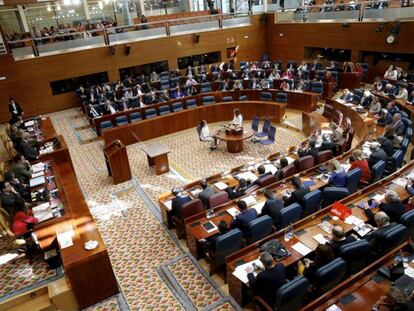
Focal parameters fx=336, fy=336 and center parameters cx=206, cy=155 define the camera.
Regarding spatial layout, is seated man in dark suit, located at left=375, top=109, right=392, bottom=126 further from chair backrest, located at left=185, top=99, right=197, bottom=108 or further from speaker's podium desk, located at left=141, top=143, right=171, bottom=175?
chair backrest, located at left=185, top=99, right=197, bottom=108

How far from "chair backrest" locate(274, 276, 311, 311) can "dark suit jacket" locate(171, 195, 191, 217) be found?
2.85 metres

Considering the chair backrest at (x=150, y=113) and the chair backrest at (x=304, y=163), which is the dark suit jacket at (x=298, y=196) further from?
the chair backrest at (x=150, y=113)

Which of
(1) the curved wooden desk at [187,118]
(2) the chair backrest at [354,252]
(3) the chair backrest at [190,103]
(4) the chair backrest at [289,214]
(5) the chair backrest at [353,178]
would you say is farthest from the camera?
(3) the chair backrest at [190,103]

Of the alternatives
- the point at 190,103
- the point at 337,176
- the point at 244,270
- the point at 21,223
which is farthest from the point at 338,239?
the point at 190,103

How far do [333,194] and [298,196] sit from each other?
744 mm

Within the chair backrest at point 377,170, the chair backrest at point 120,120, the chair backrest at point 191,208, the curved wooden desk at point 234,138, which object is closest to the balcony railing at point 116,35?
the chair backrest at point 120,120

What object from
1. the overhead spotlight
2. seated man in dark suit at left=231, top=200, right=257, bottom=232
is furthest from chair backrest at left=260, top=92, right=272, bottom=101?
seated man in dark suit at left=231, top=200, right=257, bottom=232

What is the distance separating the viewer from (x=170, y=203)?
23.6 feet

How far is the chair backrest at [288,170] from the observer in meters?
7.45

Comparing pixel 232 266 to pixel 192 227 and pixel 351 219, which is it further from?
pixel 351 219

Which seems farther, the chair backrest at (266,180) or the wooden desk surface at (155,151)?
the wooden desk surface at (155,151)

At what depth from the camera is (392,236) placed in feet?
16.1

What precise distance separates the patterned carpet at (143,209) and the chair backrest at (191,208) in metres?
0.81

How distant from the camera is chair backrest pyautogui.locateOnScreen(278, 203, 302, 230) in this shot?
19.4 feet
